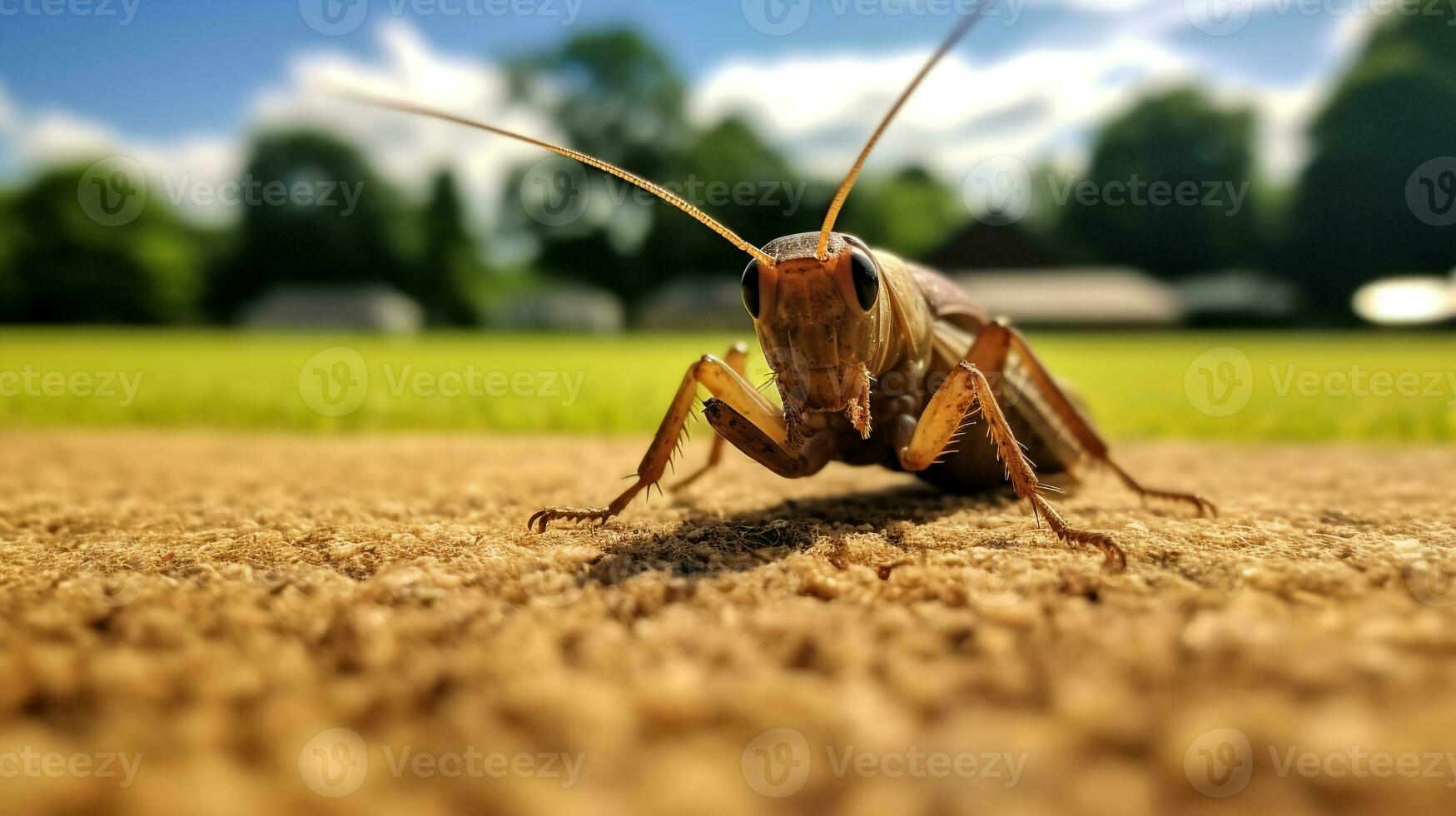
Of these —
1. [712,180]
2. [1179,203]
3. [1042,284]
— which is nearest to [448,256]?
[712,180]

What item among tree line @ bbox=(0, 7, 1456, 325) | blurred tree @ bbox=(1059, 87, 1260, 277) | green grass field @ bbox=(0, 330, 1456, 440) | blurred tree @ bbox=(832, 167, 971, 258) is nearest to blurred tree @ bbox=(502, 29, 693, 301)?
tree line @ bbox=(0, 7, 1456, 325)

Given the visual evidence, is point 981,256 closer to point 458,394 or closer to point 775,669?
point 458,394

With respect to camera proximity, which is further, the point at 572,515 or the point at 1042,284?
the point at 1042,284

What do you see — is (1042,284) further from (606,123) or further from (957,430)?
(957,430)

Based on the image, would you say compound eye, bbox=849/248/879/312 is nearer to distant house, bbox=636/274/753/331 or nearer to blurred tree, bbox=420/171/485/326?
distant house, bbox=636/274/753/331

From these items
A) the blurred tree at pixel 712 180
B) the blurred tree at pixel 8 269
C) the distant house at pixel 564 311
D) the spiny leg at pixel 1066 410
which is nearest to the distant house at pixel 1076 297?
the blurred tree at pixel 712 180
